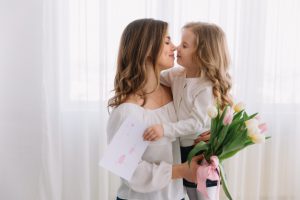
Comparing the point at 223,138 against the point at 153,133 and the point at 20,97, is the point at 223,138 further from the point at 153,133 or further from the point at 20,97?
the point at 20,97

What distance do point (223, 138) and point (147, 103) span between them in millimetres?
322

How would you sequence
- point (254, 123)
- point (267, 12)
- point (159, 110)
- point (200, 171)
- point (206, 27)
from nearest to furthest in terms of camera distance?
point (254, 123) → point (200, 171) → point (159, 110) → point (206, 27) → point (267, 12)

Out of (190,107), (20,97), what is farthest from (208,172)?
(20,97)

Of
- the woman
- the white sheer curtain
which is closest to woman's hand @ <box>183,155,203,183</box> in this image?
the woman

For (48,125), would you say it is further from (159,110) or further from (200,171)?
(200,171)

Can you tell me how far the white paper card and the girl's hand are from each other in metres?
0.02

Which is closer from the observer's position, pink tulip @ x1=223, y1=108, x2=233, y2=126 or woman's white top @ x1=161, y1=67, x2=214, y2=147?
pink tulip @ x1=223, y1=108, x2=233, y2=126

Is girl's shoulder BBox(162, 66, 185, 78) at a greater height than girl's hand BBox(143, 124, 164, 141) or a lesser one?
greater

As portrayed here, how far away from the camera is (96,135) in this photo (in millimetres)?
2348

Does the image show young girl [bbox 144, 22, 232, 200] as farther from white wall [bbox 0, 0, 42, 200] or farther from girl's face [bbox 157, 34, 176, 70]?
white wall [bbox 0, 0, 42, 200]

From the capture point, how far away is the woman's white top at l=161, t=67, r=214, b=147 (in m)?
1.45

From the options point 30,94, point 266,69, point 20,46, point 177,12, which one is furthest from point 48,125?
point 266,69

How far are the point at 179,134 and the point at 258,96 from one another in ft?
3.78

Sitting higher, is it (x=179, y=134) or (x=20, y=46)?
(x=20, y=46)
